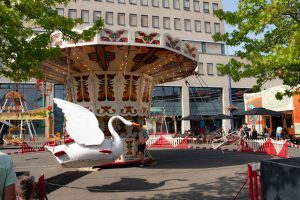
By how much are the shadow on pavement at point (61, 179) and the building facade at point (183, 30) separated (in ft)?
105

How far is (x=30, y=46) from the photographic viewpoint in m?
7.61

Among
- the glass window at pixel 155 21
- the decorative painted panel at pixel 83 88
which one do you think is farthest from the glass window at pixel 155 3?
the decorative painted panel at pixel 83 88

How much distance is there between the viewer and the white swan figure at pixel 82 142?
8.95 meters

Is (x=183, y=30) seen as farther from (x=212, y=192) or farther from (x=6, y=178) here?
(x=6, y=178)

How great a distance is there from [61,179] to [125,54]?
208 inches

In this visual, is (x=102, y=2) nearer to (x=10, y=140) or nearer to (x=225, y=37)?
(x=10, y=140)

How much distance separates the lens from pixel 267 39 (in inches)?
493

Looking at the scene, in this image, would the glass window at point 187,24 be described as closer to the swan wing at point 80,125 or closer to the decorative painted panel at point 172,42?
the decorative painted panel at point 172,42

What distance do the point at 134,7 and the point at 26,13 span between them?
1533 inches

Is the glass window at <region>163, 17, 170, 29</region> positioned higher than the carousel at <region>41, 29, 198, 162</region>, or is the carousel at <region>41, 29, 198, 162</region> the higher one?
the glass window at <region>163, 17, 170, 29</region>

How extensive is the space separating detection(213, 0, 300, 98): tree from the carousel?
2.25m

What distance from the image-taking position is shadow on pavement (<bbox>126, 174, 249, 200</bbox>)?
8156 millimetres

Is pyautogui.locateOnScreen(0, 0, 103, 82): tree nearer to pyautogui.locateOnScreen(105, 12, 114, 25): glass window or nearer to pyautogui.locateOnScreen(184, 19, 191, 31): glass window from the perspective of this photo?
pyautogui.locateOnScreen(105, 12, 114, 25): glass window

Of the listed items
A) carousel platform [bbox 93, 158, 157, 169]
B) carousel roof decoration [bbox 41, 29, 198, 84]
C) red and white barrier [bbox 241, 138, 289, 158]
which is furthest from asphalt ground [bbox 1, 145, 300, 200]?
carousel roof decoration [bbox 41, 29, 198, 84]
